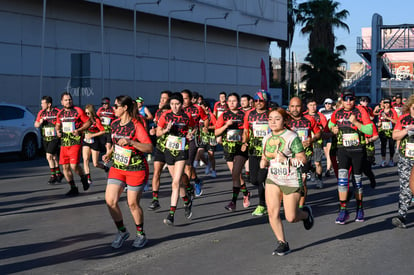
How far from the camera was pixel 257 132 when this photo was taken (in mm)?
10391

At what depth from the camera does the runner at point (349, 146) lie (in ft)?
30.7

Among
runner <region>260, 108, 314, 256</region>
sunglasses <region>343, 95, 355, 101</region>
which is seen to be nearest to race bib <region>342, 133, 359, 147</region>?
sunglasses <region>343, 95, 355, 101</region>

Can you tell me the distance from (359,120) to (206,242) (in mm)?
2857

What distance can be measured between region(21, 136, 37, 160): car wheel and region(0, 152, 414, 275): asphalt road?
25.8 feet

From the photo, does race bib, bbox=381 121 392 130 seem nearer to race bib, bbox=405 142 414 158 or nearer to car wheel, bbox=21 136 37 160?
race bib, bbox=405 142 414 158

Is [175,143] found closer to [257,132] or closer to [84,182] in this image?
[257,132]

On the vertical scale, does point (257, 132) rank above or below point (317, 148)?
above

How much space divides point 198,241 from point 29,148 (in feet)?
43.1

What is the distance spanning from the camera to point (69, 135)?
1227 cm

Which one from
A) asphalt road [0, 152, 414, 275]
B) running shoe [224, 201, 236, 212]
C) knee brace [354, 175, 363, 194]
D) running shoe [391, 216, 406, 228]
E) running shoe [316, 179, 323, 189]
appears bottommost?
asphalt road [0, 152, 414, 275]

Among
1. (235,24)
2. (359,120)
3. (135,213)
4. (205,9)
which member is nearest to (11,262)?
(135,213)

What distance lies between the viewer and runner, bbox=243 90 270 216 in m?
10.3

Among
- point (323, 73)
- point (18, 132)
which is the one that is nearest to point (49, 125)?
point (18, 132)

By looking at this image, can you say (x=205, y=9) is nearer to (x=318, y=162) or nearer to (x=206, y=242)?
(x=318, y=162)
